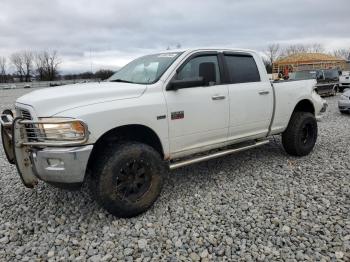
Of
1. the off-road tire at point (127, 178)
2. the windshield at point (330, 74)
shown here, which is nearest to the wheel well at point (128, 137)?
the off-road tire at point (127, 178)

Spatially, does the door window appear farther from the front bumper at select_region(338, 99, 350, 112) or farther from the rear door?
the front bumper at select_region(338, 99, 350, 112)

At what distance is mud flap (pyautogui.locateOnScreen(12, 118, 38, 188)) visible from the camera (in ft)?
11.2

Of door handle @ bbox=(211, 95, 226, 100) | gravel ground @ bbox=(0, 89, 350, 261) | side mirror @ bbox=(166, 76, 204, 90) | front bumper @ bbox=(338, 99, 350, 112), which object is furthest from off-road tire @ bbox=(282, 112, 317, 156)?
front bumper @ bbox=(338, 99, 350, 112)

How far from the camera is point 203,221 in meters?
3.67

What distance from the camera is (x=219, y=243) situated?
10.6ft

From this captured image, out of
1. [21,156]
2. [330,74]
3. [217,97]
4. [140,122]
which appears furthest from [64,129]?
[330,74]

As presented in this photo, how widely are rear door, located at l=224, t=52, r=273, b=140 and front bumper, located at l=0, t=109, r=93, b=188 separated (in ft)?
7.36

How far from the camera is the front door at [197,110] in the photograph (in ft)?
13.2

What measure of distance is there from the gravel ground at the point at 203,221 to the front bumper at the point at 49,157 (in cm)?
63

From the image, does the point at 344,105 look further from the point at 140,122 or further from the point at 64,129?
the point at 64,129

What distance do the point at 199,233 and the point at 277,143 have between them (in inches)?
165

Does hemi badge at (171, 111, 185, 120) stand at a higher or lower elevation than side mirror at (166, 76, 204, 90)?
lower

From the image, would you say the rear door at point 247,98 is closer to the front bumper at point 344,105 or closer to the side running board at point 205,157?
the side running board at point 205,157

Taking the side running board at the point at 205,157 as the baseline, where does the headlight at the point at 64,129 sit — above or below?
above
